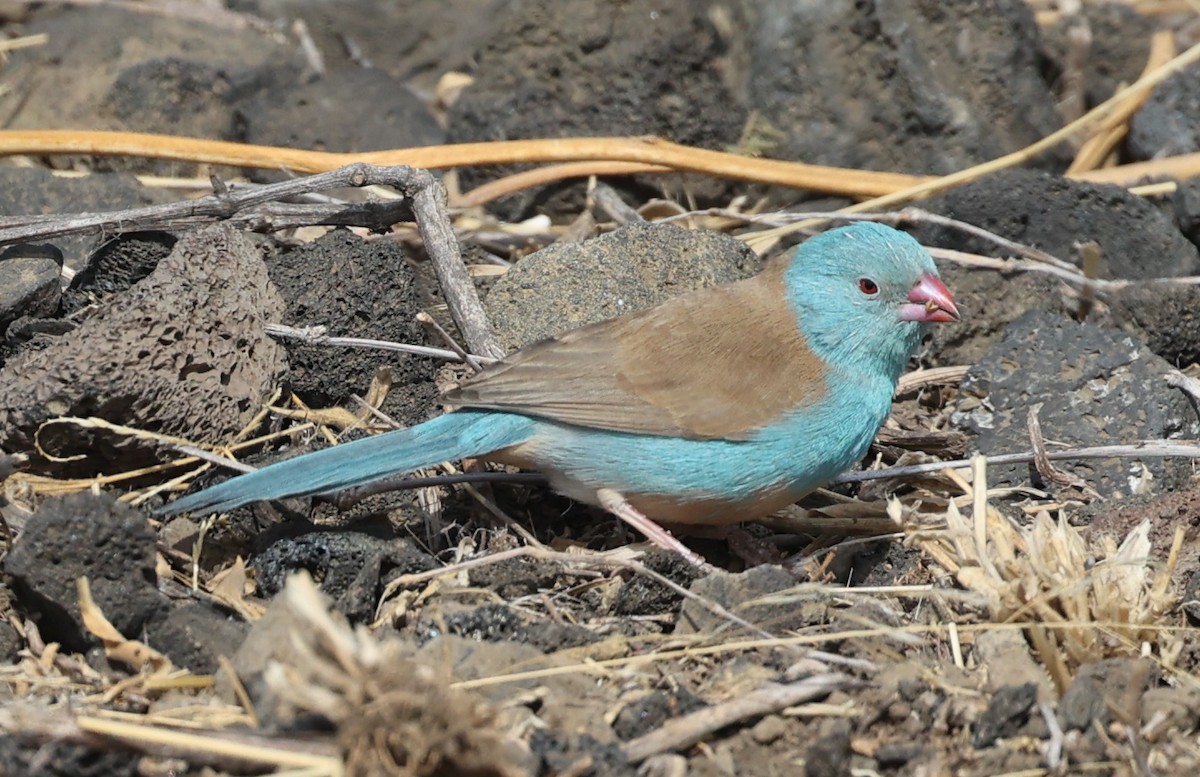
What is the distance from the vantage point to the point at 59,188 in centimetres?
545

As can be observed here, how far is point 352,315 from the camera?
4.86 metres

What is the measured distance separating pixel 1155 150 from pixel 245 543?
458 centimetres

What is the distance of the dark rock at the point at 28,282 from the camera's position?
4672 mm

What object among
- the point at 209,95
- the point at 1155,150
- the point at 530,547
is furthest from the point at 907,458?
the point at 209,95

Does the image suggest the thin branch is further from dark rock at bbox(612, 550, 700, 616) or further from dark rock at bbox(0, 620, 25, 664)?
dark rock at bbox(0, 620, 25, 664)

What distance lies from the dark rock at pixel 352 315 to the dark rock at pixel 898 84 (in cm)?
244

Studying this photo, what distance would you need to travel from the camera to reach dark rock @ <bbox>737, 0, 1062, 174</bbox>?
659cm

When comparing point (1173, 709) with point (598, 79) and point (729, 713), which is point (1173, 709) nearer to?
point (729, 713)

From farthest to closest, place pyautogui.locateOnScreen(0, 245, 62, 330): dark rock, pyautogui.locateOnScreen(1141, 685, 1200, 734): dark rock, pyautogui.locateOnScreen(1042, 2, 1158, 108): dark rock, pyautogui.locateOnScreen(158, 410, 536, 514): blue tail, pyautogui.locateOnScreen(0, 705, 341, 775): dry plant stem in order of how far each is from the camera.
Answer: pyautogui.locateOnScreen(1042, 2, 1158, 108): dark rock → pyautogui.locateOnScreen(0, 245, 62, 330): dark rock → pyautogui.locateOnScreen(158, 410, 536, 514): blue tail → pyautogui.locateOnScreen(1141, 685, 1200, 734): dark rock → pyautogui.locateOnScreen(0, 705, 341, 775): dry plant stem

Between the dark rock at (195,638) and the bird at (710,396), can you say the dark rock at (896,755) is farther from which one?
the dark rock at (195,638)

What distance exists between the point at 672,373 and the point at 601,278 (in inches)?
30.4

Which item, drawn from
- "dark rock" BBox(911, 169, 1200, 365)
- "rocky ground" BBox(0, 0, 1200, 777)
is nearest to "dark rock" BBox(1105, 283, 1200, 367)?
"rocky ground" BBox(0, 0, 1200, 777)

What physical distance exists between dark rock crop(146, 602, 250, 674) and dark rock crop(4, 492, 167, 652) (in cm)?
6

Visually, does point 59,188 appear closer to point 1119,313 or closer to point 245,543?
point 245,543
